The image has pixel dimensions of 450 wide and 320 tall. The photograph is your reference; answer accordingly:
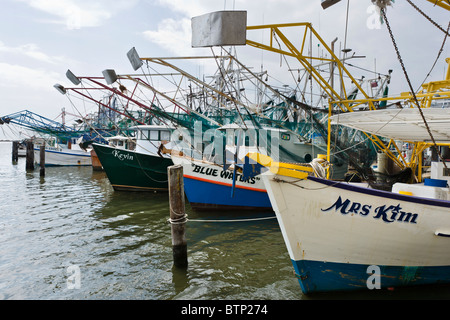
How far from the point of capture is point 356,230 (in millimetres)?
4805

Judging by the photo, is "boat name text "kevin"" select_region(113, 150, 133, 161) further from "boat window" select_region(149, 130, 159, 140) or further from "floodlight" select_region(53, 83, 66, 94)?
"floodlight" select_region(53, 83, 66, 94)

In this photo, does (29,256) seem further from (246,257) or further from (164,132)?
(164,132)

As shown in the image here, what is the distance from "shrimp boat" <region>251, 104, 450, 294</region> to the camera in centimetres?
470

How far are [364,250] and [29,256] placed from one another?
25.0ft

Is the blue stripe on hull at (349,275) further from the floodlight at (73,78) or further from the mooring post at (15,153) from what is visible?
the mooring post at (15,153)

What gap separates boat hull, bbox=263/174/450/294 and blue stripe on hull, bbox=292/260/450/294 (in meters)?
0.02

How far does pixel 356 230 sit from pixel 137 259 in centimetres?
497

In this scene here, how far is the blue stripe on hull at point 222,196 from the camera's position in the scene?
11023mm

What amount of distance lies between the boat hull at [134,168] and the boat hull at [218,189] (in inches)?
200

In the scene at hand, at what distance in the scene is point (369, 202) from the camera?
4.73 m

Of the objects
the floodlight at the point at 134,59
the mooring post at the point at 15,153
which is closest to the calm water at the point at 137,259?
the floodlight at the point at 134,59

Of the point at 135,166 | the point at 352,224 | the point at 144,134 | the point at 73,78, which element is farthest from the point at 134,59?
the point at 352,224

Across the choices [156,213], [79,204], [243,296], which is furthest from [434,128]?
[79,204]

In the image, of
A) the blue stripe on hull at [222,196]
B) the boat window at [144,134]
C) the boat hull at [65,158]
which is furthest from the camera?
the boat hull at [65,158]
